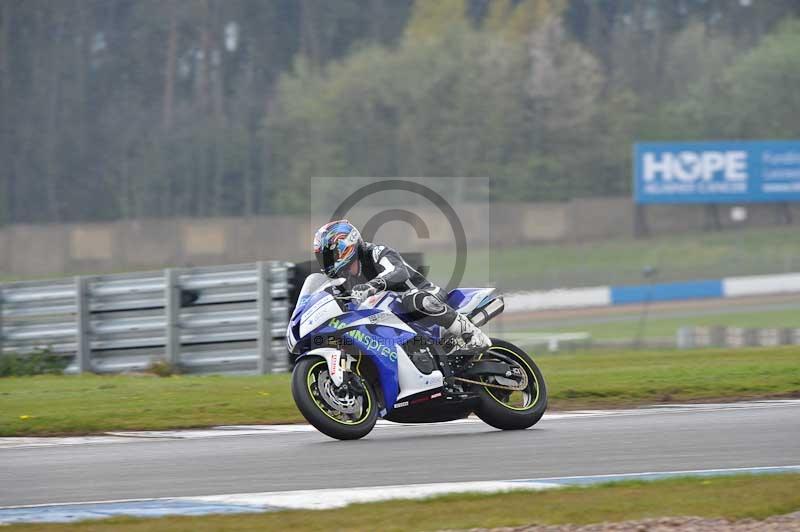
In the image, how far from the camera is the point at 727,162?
63875mm

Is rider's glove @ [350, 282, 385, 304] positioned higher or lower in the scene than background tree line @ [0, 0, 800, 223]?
lower

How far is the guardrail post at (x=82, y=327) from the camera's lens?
18109 millimetres

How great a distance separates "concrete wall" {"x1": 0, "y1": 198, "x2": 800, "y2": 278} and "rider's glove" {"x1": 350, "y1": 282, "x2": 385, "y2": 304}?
→ 1767 inches

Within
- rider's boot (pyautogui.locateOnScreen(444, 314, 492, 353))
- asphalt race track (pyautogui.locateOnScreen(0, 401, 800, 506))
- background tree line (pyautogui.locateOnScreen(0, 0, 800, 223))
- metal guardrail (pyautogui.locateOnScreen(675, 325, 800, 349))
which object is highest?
background tree line (pyautogui.locateOnScreen(0, 0, 800, 223))

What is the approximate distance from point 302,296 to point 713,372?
7.07 m

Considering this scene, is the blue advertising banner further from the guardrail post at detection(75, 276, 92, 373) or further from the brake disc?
the brake disc

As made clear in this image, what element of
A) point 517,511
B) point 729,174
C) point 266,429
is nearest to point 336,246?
point 266,429

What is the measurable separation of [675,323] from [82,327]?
89.4 feet

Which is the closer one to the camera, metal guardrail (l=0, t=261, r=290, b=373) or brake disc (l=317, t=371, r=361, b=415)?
brake disc (l=317, t=371, r=361, b=415)

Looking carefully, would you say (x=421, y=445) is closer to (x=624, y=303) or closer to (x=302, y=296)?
A: (x=302, y=296)

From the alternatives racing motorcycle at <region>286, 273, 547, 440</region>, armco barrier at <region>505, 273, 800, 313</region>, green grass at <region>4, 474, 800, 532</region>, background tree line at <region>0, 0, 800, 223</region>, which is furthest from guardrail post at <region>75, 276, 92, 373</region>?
background tree line at <region>0, 0, 800, 223</region>

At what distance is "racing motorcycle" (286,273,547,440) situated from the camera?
9.86m

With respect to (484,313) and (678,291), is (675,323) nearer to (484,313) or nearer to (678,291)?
(678,291)

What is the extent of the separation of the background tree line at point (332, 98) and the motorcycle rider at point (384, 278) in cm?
5874
